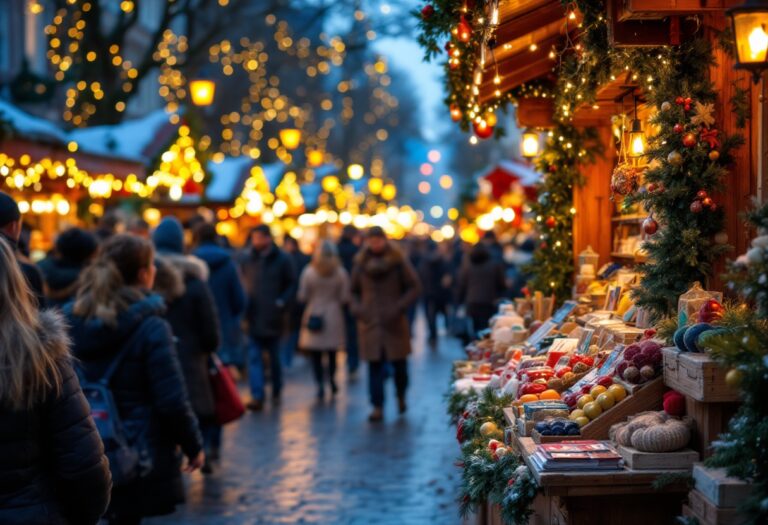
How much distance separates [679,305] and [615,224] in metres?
4.01

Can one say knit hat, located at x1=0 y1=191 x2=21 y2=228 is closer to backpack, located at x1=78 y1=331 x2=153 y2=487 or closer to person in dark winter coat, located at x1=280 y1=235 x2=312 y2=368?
backpack, located at x1=78 y1=331 x2=153 y2=487

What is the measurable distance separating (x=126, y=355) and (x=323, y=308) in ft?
29.2

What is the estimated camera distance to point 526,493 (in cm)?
492

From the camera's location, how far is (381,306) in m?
13.3

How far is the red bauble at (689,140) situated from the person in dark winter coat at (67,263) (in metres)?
4.90

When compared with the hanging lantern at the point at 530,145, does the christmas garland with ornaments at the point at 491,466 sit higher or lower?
lower

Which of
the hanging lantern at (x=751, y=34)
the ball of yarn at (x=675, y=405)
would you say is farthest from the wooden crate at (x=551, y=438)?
the hanging lantern at (x=751, y=34)

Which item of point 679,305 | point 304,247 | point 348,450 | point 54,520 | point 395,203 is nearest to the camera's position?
point 54,520

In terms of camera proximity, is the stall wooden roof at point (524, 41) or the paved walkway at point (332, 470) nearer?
the stall wooden roof at point (524, 41)

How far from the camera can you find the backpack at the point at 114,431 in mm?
6156

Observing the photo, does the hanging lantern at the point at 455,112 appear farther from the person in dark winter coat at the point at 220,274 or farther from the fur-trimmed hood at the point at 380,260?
the fur-trimmed hood at the point at 380,260

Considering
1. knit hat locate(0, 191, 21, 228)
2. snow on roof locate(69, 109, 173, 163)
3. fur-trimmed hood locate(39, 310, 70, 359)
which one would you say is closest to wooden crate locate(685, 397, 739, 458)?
fur-trimmed hood locate(39, 310, 70, 359)

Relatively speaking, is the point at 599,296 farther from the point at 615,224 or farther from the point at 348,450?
the point at 348,450

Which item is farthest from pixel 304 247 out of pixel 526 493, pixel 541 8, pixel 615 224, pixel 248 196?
pixel 526 493
